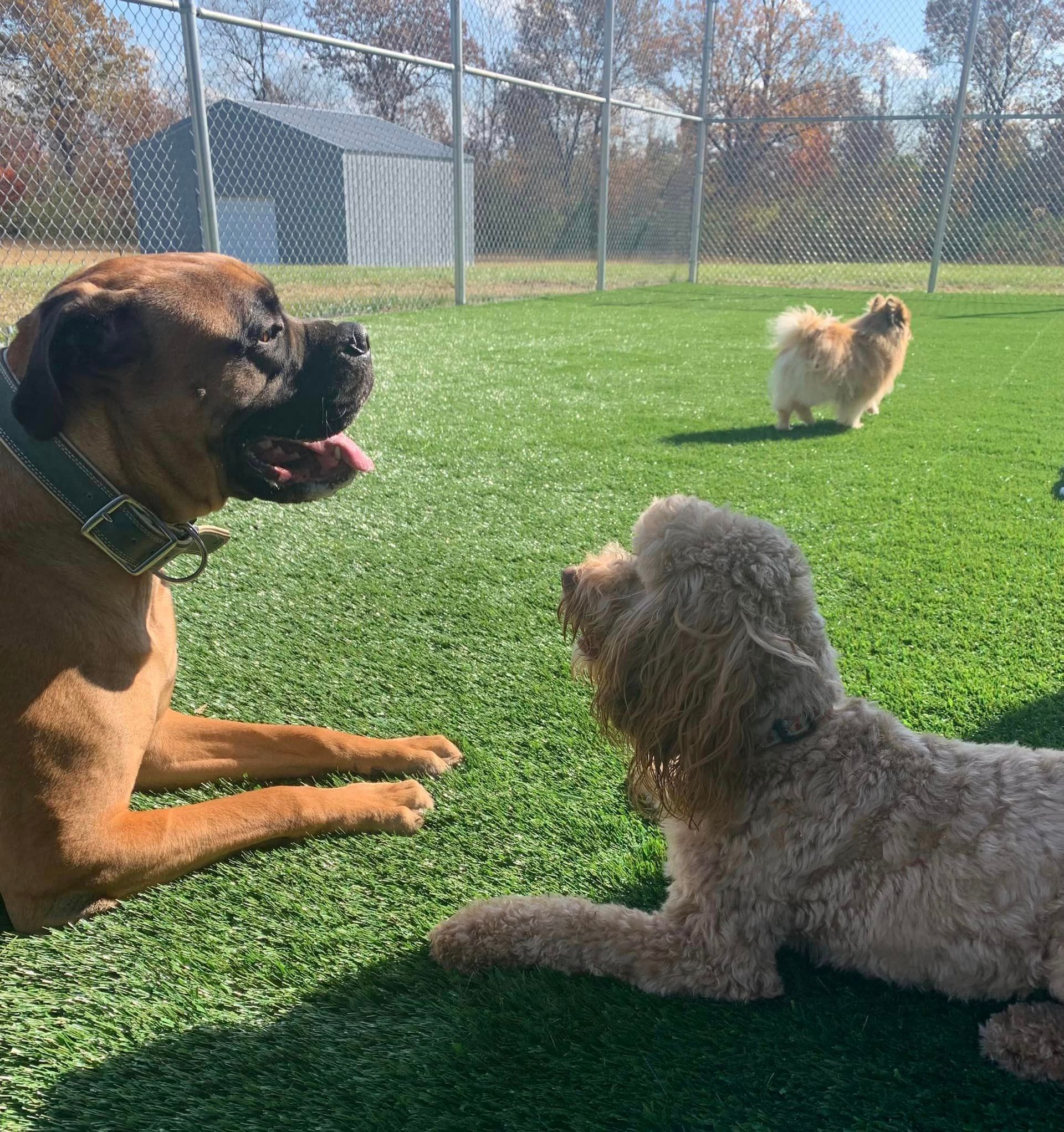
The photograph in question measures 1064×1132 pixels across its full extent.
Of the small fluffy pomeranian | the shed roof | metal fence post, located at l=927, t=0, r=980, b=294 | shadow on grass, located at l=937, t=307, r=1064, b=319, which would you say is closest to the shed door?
the shed roof

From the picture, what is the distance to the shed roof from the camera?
38.0 feet

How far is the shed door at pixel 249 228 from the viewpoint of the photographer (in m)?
10.1

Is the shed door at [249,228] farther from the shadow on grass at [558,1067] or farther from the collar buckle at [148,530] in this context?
the shadow on grass at [558,1067]

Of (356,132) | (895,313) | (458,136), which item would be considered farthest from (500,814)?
(458,136)

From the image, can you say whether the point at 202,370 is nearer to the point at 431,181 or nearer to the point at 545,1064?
the point at 545,1064

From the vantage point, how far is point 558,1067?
1.79 meters

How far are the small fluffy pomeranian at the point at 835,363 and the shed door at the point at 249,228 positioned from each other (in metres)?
5.95

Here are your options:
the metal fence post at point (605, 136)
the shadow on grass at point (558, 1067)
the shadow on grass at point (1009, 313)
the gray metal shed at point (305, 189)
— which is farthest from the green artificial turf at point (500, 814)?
the metal fence post at point (605, 136)

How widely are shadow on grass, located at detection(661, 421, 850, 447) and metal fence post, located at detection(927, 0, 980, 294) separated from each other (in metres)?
11.9

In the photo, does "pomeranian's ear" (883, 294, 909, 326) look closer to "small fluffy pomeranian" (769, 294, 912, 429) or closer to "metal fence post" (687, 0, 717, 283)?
"small fluffy pomeranian" (769, 294, 912, 429)

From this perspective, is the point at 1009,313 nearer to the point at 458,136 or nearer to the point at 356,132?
the point at 458,136

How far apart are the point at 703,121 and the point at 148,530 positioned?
752 inches

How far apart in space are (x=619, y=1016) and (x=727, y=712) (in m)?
0.69

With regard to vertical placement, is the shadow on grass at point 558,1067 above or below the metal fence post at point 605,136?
below
